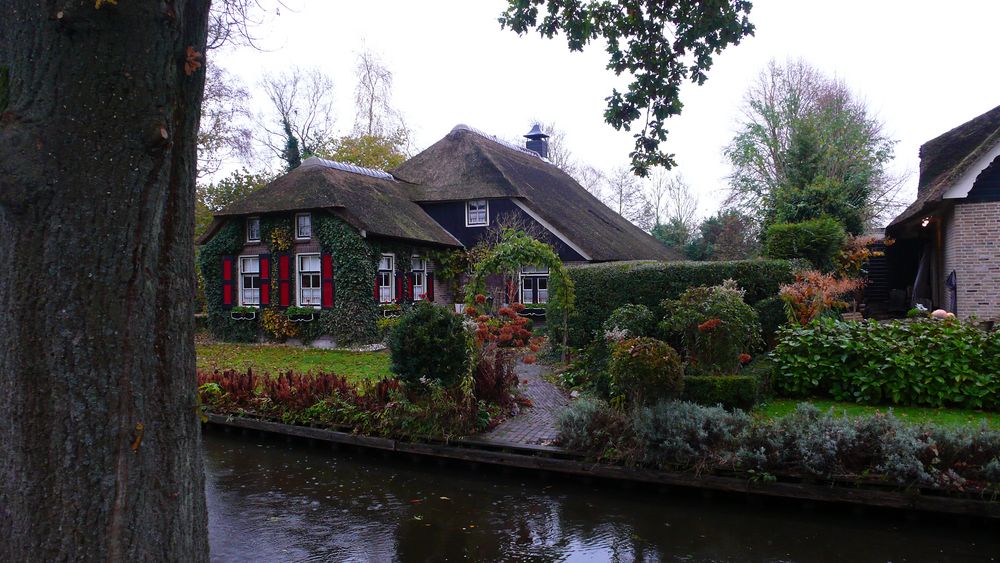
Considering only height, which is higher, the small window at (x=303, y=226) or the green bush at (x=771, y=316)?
the small window at (x=303, y=226)

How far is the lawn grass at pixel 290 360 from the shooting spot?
14.0 metres

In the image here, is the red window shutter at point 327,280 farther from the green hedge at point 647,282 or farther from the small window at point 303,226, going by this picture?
the green hedge at point 647,282

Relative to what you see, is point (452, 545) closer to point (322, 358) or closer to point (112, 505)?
point (112, 505)

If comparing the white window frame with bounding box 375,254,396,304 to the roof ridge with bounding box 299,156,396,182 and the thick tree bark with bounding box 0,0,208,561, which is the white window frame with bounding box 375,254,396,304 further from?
the thick tree bark with bounding box 0,0,208,561

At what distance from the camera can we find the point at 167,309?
8.96 feet

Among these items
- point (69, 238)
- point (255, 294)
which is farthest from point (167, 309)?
point (255, 294)

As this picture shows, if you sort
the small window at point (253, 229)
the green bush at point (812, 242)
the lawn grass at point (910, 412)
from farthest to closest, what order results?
the small window at point (253, 229)
the green bush at point (812, 242)
the lawn grass at point (910, 412)

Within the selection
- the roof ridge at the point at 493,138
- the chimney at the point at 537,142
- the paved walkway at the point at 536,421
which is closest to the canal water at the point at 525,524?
the paved walkway at the point at 536,421

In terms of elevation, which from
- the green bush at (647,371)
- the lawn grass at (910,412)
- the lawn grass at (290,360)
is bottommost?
the lawn grass at (910,412)

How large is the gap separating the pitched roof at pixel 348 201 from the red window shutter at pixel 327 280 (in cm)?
136

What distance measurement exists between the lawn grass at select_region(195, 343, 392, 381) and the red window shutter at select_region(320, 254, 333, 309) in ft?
4.48

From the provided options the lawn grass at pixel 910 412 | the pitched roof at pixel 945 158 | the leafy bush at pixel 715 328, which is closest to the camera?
the lawn grass at pixel 910 412

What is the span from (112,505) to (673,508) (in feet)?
18.5

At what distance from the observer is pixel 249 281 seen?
20516mm
